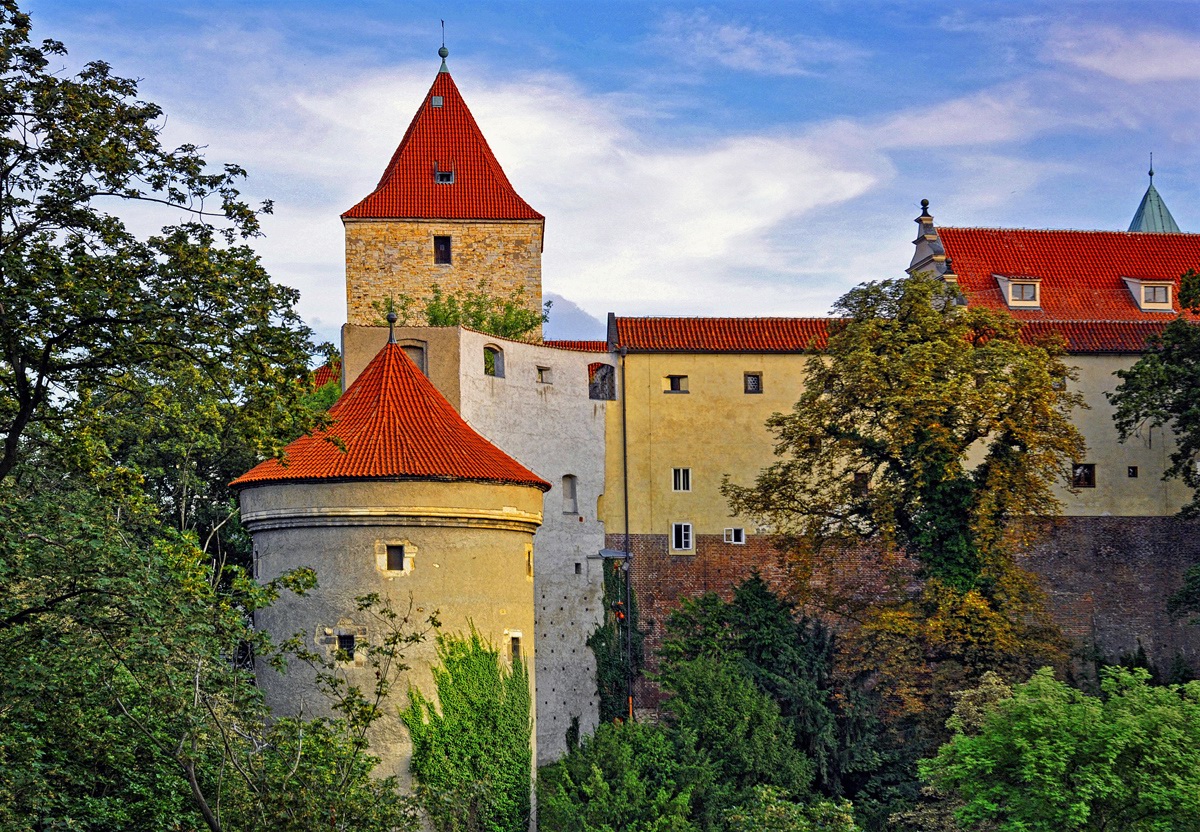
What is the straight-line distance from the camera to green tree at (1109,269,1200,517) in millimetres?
36844

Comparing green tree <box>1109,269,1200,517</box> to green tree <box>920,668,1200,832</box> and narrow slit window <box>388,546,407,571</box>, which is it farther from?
narrow slit window <box>388,546,407,571</box>

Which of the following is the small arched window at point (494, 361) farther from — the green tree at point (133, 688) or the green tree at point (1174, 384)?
the green tree at point (133, 688)

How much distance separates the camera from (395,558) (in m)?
26.4

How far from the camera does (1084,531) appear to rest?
139ft

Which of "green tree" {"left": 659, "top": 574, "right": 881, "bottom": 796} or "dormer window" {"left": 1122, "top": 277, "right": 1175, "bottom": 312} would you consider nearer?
"green tree" {"left": 659, "top": 574, "right": 881, "bottom": 796}

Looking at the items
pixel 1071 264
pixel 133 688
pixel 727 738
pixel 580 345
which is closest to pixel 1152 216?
pixel 1071 264

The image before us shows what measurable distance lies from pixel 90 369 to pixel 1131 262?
125ft

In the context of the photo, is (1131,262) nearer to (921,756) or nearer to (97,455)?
(921,756)

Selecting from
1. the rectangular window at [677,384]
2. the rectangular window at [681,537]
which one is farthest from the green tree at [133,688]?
the rectangular window at [677,384]

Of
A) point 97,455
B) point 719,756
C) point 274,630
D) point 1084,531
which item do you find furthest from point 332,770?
point 1084,531

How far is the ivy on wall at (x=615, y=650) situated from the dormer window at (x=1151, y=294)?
704 inches

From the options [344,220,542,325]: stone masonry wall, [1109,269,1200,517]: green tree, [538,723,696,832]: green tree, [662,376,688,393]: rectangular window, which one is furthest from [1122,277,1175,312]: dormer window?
[538,723,696,832]: green tree

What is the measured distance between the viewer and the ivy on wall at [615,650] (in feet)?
125

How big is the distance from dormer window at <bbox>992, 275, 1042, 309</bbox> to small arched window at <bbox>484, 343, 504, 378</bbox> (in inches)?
646
